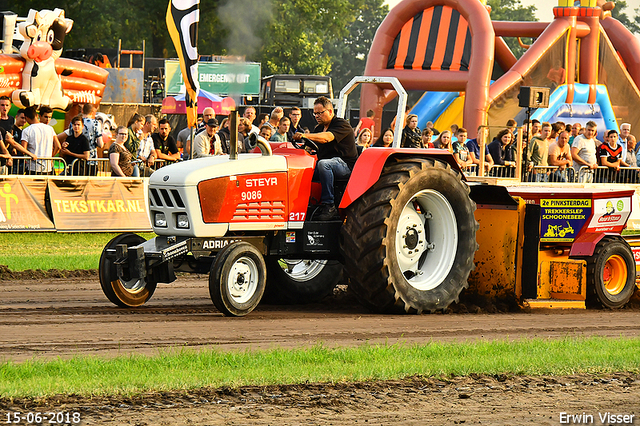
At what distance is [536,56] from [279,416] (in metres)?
22.8

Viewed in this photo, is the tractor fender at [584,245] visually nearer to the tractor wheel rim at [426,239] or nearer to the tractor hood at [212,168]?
the tractor wheel rim at [426,239]

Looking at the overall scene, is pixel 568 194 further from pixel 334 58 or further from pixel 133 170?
pixel 334 58

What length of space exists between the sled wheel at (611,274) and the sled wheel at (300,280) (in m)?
2.60

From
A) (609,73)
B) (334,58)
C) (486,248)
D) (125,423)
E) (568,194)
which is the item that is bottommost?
(125,423)

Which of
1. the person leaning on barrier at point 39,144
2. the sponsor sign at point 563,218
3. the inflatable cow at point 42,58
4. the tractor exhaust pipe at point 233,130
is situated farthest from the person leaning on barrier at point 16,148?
the sponsor sign at point 563,218

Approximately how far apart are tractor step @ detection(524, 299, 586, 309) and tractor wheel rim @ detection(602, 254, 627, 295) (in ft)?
1.63

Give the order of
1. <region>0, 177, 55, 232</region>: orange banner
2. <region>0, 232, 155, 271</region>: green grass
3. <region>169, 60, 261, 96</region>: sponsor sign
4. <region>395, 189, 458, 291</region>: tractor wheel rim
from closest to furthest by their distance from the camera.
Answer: <region>395, 189, 458, 291</region>: tractor wheel rim < <region>0, 232, 155, 271</region>: green grass < <region>0, 177, 55, 232</region>: orange banner < <region>169, 60, 261, 96</region>: sponsor sign

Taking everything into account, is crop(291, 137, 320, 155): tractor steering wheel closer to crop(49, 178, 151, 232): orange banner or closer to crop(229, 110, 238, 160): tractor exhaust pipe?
crop(229, 110, 238, 160): tractor exhaust pipe

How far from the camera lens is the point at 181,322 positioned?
7.94 m

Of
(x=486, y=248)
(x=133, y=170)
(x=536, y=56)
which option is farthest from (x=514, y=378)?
(x=536, y=56)

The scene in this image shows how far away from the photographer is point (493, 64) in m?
26.6

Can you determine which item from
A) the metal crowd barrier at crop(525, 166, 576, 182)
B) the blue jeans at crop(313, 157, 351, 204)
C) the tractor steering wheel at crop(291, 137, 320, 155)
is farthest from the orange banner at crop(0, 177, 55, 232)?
the metal crowd barrier at crop(525, 166, 576, 182)

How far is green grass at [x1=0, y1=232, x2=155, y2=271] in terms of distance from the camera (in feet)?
42.0

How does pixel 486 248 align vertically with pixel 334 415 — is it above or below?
above
